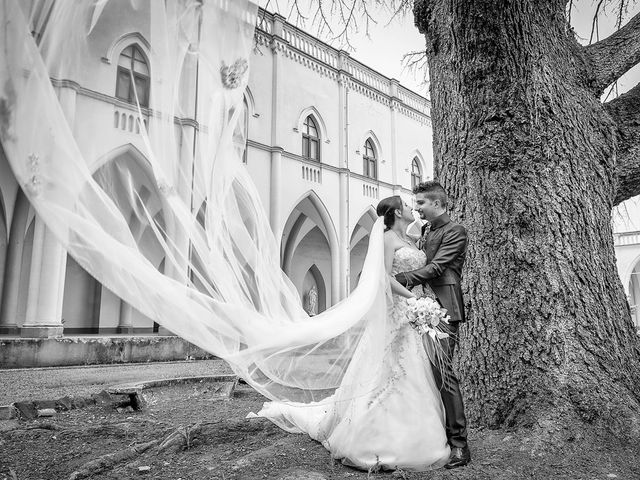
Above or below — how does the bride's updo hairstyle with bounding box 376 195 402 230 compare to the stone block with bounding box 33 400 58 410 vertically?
above

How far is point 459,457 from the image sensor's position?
Result: 295cm

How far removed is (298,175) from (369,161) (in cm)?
510

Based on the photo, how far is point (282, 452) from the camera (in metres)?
3.09

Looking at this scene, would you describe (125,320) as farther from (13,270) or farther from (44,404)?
(44,404)

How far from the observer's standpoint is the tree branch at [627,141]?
13.6 feet

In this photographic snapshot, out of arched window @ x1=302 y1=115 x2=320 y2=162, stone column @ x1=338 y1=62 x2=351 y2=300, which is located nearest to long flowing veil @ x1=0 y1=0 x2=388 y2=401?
arched window @ x1=302 y1=115 x2=320 y2=162

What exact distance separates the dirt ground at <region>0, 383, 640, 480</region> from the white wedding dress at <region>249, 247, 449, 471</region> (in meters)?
0.10

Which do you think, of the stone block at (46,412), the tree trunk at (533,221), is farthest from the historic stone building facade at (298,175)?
the tree trunk at (533,221)

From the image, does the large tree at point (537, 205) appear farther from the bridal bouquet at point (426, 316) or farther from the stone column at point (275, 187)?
the stone column at point (275, 187)

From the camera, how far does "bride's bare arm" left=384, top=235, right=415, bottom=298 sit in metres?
3.17

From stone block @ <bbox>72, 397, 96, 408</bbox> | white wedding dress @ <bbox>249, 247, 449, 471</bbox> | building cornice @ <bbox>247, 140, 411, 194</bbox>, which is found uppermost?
building cornice @ <bbox>247, 140, 411, 194</bbox>

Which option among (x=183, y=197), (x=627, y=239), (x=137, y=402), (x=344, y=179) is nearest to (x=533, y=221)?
(x=183, y=197)

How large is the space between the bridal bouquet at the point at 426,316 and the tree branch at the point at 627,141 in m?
2.42

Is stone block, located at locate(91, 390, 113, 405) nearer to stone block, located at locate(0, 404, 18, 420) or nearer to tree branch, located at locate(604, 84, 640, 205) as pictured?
stone block, located at locate(0, 404, 18, 420)
